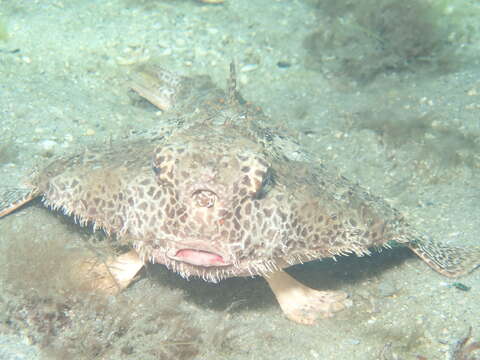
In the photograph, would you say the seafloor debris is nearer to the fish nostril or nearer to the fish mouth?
the fish mouth

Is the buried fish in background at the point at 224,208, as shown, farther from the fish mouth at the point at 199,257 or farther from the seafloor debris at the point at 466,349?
the seafloor debris at the point at 466,349

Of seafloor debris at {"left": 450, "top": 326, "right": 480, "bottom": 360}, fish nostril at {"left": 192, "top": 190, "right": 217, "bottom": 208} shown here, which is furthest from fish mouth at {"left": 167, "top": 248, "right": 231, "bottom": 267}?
seafloor debris at {"left": 450, "top": 326, "right": 480, "bottom": 360}

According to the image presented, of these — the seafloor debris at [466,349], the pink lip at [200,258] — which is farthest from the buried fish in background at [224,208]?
the seafloor debris at [466,349]

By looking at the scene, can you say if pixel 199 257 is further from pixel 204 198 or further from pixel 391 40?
pixel 391 40

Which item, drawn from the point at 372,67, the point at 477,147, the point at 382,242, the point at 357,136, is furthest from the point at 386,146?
the point at 382,242

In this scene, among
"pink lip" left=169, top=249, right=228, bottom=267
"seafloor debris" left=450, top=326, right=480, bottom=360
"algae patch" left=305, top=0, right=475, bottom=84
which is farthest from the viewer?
"algae patch" left=305, top=0, right=475, bottom=84

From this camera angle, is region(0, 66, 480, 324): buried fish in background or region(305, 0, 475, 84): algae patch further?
region(305, 0, 475, 84): algae patch

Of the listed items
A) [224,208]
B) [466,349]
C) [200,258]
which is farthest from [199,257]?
[466,349]
